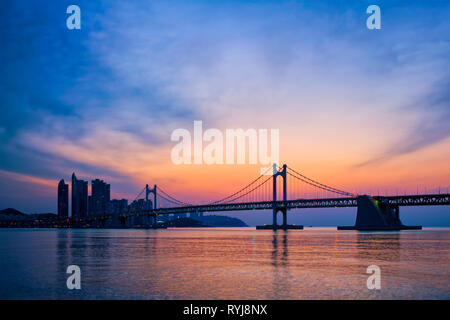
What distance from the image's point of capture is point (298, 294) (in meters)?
15.0

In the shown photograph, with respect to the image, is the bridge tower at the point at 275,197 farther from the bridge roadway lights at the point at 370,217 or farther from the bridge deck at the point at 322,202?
the bridge roadway lights at the point at 370,217

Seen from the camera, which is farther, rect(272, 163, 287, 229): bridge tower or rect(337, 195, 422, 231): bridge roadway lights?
rect(272, 163, 287, 229): bridge tower

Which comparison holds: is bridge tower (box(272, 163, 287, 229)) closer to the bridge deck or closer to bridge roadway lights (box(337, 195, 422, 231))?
the bridge deck

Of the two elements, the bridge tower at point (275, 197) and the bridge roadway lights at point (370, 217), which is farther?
the bridge tower at point (275, 197)

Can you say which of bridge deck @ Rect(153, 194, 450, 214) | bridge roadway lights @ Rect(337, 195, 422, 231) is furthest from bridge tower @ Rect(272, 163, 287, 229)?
bridge roadway lights @ Rect(337, 195, 422, 231)

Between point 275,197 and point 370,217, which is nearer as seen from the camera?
point 370,217

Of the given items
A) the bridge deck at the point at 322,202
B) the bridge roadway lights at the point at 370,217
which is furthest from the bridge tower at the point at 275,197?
the bridge roadway lights at the point at 370,217

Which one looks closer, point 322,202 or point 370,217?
point 370,217
